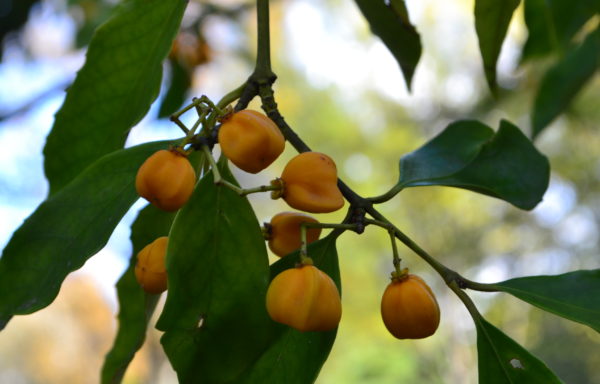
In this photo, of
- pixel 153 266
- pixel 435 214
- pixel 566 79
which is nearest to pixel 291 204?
pixel 153 266

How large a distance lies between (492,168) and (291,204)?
280 millimetres

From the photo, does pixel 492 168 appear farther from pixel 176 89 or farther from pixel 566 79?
pixel 176 89

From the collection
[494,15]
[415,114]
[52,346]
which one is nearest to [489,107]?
[415,114]

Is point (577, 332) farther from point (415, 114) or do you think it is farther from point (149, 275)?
point (149, 275)

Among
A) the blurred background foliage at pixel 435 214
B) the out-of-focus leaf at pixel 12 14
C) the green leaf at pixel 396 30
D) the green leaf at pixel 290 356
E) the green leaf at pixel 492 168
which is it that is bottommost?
the green leaf at pixel 290 356

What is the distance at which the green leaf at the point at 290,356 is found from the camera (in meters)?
0.55

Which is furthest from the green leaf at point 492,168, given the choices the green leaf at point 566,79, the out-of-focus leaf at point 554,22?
the green leaf at point 566,79

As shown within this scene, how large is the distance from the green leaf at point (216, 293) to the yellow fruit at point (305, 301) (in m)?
0.05

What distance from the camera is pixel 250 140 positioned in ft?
1.58

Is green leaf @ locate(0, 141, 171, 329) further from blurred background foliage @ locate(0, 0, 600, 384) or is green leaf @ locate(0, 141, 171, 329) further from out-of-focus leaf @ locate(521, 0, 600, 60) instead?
blurred background foliage @ locate(0, 0, 600, 384)

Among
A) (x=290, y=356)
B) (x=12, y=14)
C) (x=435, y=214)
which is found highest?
(x=435, y=214)

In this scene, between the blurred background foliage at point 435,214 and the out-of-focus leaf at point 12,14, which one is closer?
the out-of-focus leaf at point 12,14

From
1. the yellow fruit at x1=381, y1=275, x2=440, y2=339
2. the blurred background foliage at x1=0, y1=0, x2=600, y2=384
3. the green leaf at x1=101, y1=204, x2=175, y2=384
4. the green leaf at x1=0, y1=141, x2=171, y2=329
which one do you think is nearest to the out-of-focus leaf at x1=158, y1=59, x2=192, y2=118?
the green leaf at x1=101, y1=204, x2=175, y2=384

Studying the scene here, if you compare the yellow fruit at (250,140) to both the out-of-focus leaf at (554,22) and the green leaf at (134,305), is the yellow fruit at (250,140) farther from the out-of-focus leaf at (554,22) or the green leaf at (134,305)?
the out-of-focus leaf at (554,22)
